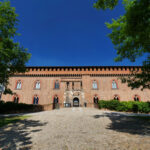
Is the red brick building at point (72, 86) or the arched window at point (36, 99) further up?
the red brick building at point (72, 86)

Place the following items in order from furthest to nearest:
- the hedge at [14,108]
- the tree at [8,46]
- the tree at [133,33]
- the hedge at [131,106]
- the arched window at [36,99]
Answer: the arched window at [36,99], the hedge at [131,106], the hedge at [14,108], the tree at [8,46], the tree at [133,33]

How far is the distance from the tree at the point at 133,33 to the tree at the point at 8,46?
949 cm

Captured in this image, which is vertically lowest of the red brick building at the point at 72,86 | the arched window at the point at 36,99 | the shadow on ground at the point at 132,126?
the shadow on ground at the point at 132,126

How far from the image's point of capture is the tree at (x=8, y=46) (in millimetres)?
9911

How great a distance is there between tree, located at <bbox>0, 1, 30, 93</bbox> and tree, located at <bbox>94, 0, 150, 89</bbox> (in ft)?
31.1

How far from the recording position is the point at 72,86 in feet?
84.0

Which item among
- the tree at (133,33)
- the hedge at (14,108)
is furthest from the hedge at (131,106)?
the hedge at (14,108)

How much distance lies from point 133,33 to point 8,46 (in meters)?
12.2

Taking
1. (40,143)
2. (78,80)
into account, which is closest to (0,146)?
(40,143)

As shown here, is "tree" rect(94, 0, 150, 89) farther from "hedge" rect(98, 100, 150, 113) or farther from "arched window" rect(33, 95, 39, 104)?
"arched window" rect(33, 95, 39, 104)

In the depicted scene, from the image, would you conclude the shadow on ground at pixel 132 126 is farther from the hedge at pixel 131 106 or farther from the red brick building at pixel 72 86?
the red brick building at pixel 72 86

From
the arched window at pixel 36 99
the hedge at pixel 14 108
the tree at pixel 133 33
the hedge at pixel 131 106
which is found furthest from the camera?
the arched window at pixel 36 99

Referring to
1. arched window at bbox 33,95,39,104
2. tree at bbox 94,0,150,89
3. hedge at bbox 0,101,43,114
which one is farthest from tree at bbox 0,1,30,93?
arched window at bbox 33,95,39,104

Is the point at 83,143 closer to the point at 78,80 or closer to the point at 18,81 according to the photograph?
the point at 78,80
